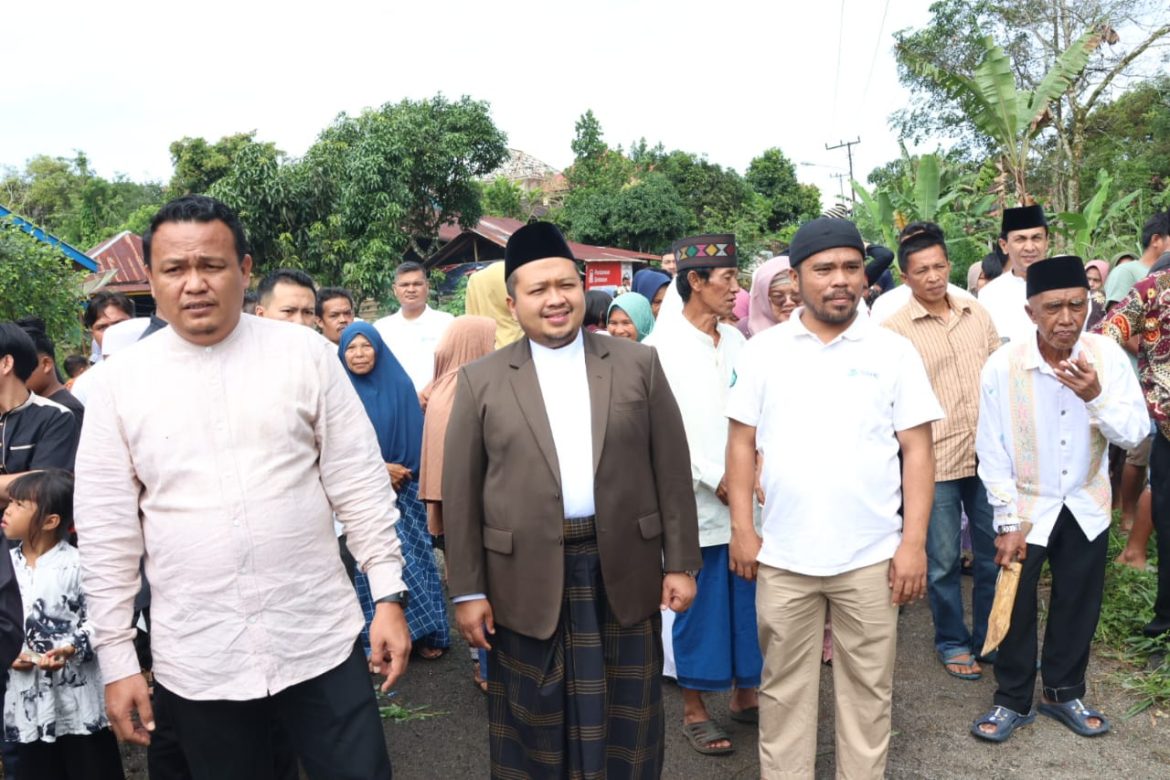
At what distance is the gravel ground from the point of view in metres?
3.48

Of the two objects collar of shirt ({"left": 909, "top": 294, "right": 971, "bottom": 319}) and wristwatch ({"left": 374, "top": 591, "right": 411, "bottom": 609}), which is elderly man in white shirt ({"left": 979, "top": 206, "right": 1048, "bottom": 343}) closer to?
collar of shirt ({"left": 909, "top": 294, "right": 971, "bottom": 319})

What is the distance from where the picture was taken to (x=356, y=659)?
2.44m

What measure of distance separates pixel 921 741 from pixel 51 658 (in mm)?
3425

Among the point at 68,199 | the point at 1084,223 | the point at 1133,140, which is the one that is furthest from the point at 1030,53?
the point at 68,199

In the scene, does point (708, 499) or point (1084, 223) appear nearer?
point (708, 499)

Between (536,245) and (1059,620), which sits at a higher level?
(536,245)

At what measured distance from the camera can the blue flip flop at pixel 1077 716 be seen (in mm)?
3646

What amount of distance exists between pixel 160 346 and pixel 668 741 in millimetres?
2716

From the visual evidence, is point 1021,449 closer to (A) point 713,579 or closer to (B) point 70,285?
(A) point 713,579

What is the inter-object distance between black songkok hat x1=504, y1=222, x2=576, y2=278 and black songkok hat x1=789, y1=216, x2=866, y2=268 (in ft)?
2.70

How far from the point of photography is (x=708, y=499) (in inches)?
145

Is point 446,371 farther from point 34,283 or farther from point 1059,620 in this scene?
point 34,283

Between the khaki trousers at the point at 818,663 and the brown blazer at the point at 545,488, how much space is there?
1.57 feet

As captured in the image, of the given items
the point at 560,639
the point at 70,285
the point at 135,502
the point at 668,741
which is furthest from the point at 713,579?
the point at 70,285
